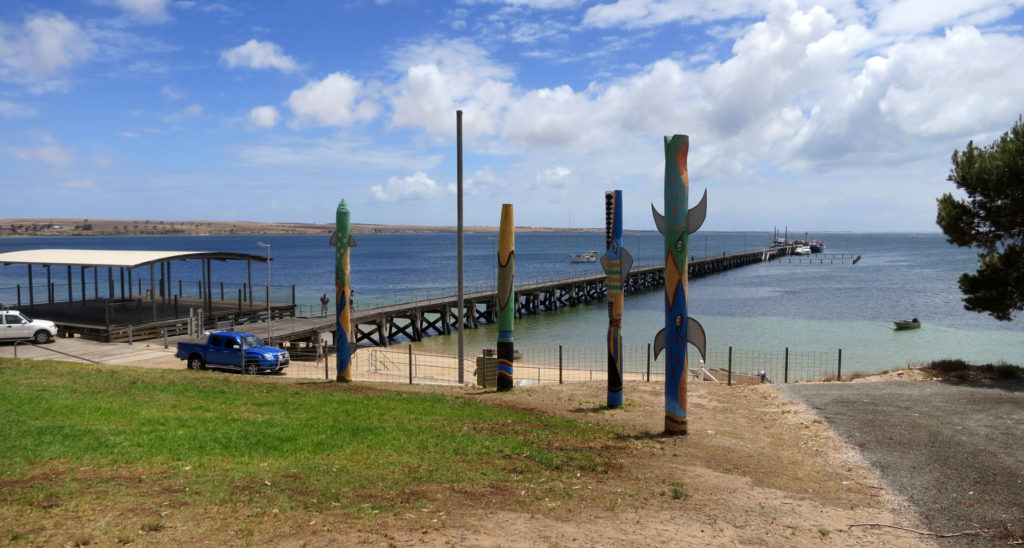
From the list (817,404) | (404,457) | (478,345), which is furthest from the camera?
(478,345)

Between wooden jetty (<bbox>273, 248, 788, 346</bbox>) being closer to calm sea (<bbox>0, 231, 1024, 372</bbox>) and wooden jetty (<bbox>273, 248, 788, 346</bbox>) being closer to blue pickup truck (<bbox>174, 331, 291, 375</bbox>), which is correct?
calm sea (<bbox>0, 231, 1024, 372</bbox>)

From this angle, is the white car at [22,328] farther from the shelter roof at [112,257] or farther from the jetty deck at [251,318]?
the shelter roof at [112,257]

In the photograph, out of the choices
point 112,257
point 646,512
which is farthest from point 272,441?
point 112,257

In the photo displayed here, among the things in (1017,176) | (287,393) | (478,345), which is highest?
(1017,176)

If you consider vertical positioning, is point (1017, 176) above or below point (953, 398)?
above

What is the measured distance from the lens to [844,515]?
8.98m

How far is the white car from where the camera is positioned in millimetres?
27766

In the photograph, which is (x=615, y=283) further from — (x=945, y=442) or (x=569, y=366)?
(x=569, y=366)

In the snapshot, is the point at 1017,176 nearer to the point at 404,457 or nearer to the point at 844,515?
the point at 844,515

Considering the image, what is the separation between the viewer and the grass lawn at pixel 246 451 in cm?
814

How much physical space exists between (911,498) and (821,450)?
9.02ft

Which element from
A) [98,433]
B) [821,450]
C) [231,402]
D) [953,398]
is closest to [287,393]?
[231,402]

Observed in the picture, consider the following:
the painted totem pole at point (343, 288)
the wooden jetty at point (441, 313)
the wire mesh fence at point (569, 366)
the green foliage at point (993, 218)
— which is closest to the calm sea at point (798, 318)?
the wooden jetty at point (441, 313)

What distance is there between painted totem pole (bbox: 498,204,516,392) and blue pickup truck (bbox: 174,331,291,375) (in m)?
9.09
